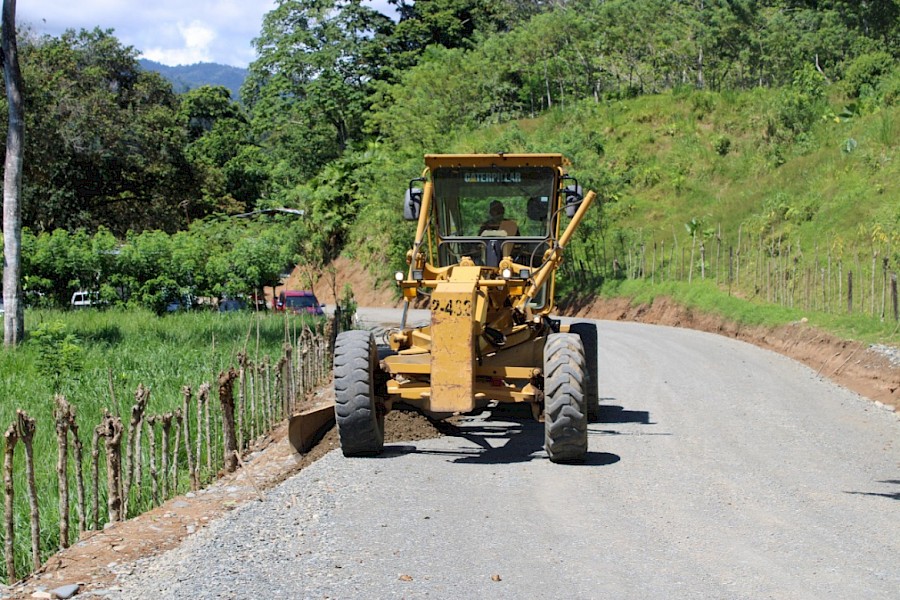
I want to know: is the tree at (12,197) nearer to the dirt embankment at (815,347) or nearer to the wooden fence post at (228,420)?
the wooden fence post at (228,420)

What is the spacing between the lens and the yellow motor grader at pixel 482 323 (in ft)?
35.3

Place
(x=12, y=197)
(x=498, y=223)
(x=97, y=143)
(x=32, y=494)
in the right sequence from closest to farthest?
(x=32, y=494) → (x=498, y=223) → (x=12, y=197) → (x=97, y=143)

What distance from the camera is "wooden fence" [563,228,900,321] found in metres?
26.7

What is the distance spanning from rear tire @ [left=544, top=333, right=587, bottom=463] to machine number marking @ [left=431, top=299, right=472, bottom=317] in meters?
0.97

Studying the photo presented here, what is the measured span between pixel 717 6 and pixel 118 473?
54341mm

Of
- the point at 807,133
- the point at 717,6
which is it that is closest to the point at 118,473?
the point at 807,133

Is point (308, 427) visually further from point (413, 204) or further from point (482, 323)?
point (413, 204)

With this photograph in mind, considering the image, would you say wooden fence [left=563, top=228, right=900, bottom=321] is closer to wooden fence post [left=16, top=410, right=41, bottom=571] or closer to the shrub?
the shrub

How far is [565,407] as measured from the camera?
34.9 feet

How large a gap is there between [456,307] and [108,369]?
14.8 feet

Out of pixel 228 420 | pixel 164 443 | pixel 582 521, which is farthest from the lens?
pixel 228 420

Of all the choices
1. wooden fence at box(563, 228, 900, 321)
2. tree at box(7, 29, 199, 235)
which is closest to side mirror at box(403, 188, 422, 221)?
wooden fence at box(563, 228, 900, 321)

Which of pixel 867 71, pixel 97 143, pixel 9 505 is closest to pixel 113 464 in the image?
pixel 9 505

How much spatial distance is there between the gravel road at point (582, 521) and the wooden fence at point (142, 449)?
1077 millimetres
